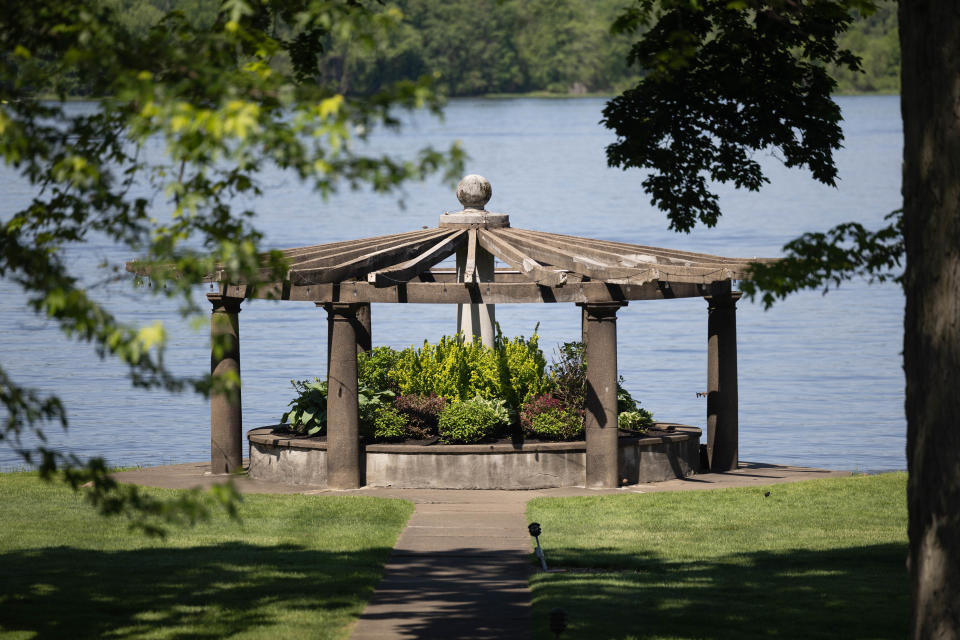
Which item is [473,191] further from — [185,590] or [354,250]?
[185,590]

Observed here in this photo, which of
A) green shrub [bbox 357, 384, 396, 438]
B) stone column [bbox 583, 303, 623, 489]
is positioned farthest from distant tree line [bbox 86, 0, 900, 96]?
stone column [bbox 583, 303, 623, 489]

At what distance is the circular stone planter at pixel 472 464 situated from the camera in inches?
687

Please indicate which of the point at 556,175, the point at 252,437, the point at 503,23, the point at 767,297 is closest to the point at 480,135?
the point at 503,23

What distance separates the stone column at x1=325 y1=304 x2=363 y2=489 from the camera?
1719cm

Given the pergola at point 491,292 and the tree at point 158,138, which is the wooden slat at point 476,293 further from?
the tree at point 158,138

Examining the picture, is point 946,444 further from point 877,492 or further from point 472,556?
point 877,492

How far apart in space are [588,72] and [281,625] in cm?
14991

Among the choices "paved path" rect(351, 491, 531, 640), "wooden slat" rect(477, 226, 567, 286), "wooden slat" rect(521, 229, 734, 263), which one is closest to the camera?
"paved path" rect(351, 491, 531, 640)

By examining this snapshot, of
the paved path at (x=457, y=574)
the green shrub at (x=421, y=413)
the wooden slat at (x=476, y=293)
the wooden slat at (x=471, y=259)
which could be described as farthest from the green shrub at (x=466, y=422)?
the wooden slat at (x=471, y=259)

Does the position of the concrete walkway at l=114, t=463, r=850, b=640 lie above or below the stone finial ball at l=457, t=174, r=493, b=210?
below

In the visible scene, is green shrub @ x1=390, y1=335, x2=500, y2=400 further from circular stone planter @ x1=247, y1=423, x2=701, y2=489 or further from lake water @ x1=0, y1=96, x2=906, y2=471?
lake water @ x1=0, y1=96, x2=906, y2=471

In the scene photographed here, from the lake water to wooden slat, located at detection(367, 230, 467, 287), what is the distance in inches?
128

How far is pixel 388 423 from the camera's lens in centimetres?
1792

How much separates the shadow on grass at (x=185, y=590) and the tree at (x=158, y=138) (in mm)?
3228
